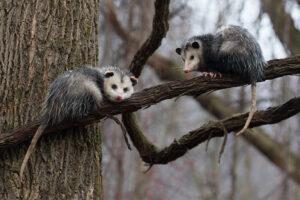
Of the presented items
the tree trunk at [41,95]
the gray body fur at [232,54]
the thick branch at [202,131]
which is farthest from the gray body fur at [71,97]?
the gray body fur at [232,54]

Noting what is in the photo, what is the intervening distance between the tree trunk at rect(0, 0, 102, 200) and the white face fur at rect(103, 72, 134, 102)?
0.21 metres

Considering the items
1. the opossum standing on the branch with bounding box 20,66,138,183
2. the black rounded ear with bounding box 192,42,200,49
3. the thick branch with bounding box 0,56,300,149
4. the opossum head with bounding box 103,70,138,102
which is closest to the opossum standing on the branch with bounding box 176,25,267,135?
the black rounded ear with bounding box 192,42,200,49

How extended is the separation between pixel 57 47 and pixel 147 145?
3.09 ft

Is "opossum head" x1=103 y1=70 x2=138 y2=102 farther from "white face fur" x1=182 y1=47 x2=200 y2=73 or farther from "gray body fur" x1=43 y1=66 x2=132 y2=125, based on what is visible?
"white face fur" x1=182 y1=47 x2=200 y2=73

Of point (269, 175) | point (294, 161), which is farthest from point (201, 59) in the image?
point (269, 175)

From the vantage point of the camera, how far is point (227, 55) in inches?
107

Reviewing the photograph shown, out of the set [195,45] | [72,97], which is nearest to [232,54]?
[195,45]

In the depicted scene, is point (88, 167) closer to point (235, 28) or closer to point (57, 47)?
point (57, 47)

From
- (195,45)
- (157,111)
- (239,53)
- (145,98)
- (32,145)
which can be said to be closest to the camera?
(32,145)

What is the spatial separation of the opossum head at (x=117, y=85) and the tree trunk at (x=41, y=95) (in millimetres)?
193

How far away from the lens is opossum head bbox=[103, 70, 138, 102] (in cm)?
241

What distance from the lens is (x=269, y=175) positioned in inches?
523

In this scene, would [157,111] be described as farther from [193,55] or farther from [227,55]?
[227,55]

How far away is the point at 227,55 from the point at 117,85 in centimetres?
72
